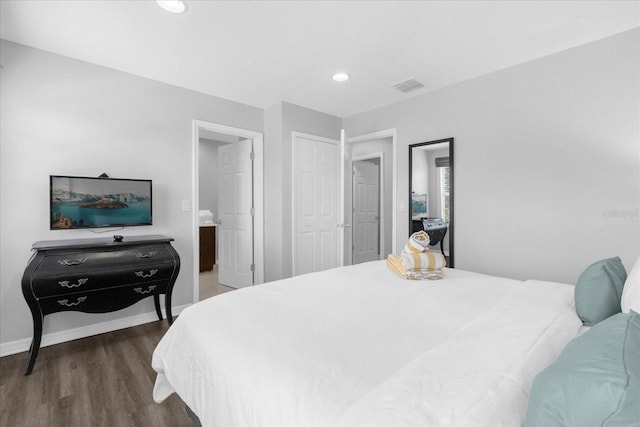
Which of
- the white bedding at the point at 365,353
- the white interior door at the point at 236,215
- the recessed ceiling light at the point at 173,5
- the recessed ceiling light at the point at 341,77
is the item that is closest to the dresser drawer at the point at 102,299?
the white bedding at the point at 365,353

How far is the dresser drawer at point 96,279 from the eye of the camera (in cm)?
229

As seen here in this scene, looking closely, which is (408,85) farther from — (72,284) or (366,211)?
(72,284)

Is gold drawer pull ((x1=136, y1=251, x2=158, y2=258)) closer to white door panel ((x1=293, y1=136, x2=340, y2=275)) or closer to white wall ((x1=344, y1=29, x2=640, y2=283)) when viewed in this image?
white door panel ((x1=293, y1=136, x2=340, y2=275))

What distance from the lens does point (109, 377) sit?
217cm

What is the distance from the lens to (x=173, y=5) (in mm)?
2053

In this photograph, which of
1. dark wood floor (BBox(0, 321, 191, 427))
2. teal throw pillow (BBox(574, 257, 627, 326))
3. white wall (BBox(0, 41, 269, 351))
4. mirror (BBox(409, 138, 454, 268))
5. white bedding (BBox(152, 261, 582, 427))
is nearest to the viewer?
white bedding (BBox(152, 261, 582, 427))

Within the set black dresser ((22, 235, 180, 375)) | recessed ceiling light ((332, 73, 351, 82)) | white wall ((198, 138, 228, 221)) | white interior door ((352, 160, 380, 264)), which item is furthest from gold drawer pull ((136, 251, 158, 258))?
white wall ((198, 138, 228, 221))

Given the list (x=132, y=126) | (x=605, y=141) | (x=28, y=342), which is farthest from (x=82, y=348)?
(x=605, y=141)

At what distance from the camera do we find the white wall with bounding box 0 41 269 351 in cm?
254

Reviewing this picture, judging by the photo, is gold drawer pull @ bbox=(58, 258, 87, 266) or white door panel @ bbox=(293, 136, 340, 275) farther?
white door panel @ bbox=(293, 136, 340, 275)

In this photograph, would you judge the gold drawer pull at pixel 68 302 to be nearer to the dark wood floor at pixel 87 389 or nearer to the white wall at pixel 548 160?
the dark wood floor at pixel 87 389

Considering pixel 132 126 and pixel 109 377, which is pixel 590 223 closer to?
pixel 109 377

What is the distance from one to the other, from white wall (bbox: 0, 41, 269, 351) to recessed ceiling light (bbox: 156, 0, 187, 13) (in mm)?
1332

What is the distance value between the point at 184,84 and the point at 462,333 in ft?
11.3
